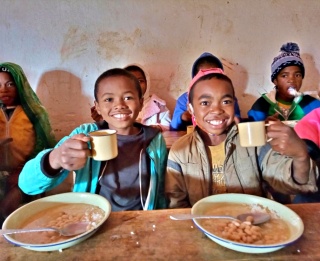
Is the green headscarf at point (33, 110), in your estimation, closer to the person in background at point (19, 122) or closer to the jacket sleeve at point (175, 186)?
the person in background at point (19, 122)

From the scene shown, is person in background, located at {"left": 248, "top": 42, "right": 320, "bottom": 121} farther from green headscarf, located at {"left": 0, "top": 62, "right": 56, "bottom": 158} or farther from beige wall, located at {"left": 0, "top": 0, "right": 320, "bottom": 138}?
green headscarf, located at {"left": 0, "top": 62, "right": 56, "bottom": 158}

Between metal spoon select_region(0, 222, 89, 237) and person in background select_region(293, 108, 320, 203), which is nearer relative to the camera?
metal spoon select_region(0, 222, 89, 237)

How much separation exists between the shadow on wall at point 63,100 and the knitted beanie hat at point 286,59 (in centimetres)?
208

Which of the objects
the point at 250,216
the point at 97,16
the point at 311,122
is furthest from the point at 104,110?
the point at 97,16

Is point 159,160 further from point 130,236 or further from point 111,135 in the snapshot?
point 130,236

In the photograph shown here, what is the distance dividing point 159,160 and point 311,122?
842mm

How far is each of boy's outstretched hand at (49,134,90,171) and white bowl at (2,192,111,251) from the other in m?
0.11

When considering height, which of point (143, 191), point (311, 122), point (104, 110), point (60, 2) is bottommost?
point (143, 191)

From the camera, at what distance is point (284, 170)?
113 cm

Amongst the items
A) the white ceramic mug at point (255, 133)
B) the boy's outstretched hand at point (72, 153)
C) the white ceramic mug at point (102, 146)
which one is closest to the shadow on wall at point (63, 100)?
the boy's outstretched hand at point (72, 153)

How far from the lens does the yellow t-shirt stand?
1.28 m

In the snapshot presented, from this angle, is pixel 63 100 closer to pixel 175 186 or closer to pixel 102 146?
pixel 175 186

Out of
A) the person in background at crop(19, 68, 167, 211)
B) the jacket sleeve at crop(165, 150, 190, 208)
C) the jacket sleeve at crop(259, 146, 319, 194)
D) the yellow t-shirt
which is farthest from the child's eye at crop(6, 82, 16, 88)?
the jacket sleeve at crop(259, 146, 319, 194)

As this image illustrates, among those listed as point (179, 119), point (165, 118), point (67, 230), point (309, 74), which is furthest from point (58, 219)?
point (309, 74)
